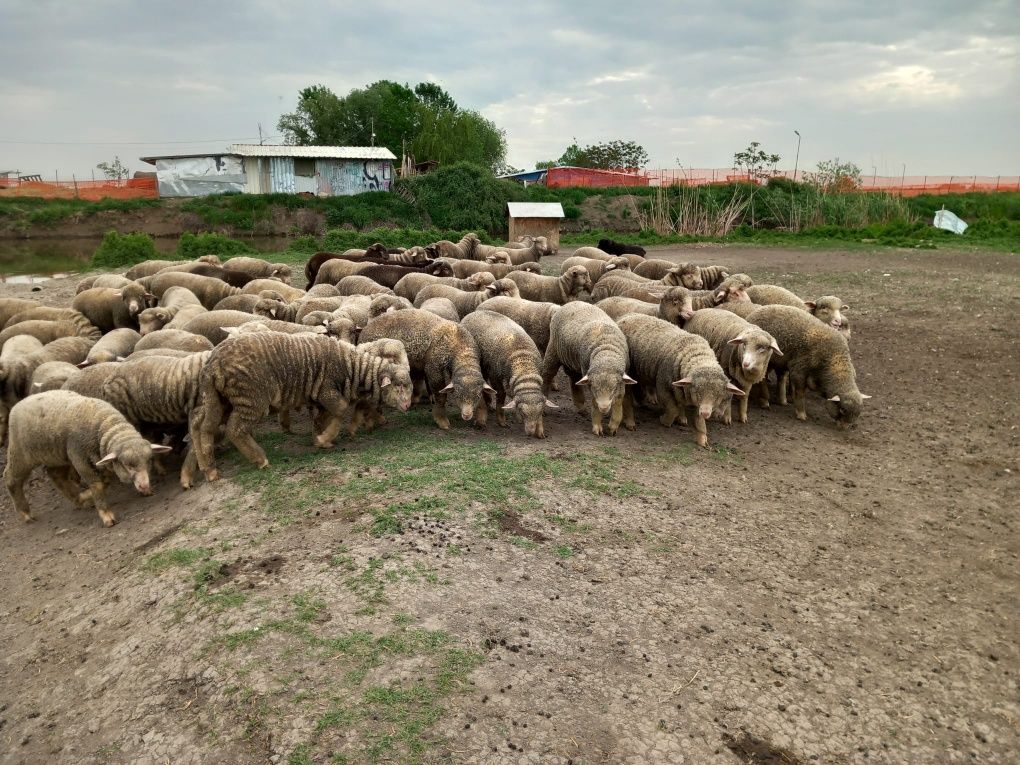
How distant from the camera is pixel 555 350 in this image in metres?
10.1

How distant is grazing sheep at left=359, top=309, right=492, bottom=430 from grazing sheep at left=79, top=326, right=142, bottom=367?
350cm

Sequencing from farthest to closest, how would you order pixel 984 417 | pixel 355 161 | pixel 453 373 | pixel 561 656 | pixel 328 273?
1. pixel 355 161
2. pixel 328 273
3. pixel 984 417
4. pixel 453 373
5. pixel 561 656

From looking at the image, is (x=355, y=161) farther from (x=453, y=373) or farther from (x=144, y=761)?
(x=144, y=761)

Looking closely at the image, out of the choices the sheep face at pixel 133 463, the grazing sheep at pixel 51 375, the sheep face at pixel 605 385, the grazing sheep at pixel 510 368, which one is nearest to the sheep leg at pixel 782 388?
the sheep face at pixel 605 385

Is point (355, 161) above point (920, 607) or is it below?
above

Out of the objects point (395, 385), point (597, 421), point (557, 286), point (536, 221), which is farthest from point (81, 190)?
point (597, 421)

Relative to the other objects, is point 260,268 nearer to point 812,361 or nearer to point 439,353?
point 439,353

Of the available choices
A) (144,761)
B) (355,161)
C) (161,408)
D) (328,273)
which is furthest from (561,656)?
(355,161)

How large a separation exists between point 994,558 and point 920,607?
4.26ft

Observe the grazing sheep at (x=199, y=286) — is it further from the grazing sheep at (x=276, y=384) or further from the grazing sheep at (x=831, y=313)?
the grazing sheep at (x=831, y=313)

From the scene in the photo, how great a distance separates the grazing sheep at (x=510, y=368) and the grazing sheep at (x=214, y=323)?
12.1 feet

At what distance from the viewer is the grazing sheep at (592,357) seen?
8367mm

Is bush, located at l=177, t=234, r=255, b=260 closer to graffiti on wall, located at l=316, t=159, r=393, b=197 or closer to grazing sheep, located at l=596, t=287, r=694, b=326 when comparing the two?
grazing sheep, located at l=596, t=287, r=694, b=326

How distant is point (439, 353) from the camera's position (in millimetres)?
9008
